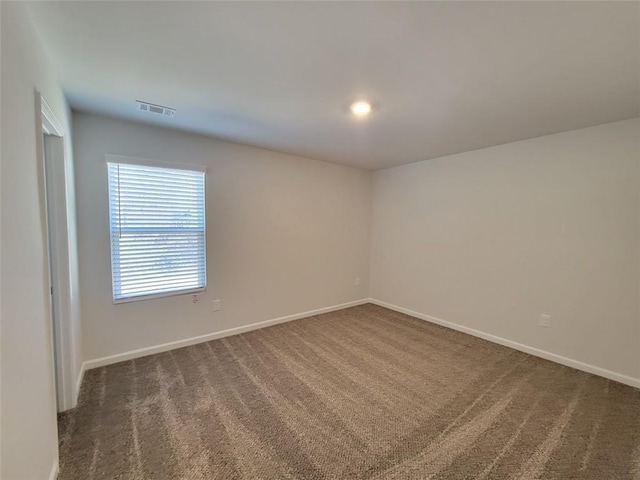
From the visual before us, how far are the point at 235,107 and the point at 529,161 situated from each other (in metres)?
3.12

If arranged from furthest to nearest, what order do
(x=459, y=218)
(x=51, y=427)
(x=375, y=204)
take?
(x=375, y=204) → (x=459, y=218) → (x=51, y=427)

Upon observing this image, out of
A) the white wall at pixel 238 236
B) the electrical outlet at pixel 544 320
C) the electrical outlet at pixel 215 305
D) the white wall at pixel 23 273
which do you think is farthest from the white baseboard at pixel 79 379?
the electrical outlet at pixel 544 320

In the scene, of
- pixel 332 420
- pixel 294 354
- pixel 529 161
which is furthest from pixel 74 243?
pixel 529 161

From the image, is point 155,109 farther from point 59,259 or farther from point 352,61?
point 352,61

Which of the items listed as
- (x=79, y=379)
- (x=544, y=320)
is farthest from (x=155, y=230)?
(x=544, y=320)

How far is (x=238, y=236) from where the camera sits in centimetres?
341

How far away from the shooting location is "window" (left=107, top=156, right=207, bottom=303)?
8.77 feet

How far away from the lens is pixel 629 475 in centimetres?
158

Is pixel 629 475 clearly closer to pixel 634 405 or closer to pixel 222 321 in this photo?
pixel 634 405

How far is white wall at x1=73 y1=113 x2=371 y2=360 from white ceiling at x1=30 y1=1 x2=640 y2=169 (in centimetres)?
39

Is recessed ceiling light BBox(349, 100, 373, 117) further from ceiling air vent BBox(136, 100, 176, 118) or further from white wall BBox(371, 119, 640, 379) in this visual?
white wall BBox(371, 119, 640, 379)

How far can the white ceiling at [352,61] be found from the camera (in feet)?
4.17

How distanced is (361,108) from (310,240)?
2.20 meters

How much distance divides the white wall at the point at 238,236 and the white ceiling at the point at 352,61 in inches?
15.4
